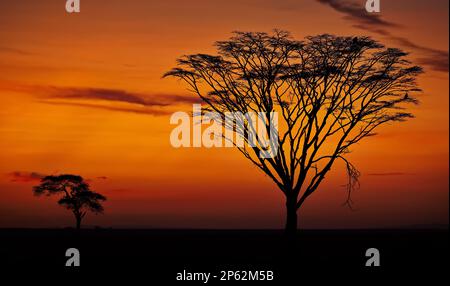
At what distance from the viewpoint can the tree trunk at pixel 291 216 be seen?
136 feet

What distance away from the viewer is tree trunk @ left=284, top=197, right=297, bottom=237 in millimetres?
41312

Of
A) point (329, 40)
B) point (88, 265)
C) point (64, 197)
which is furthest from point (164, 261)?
point (64, 197)

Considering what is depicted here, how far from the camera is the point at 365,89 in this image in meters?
43.6

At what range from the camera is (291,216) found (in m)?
41.5

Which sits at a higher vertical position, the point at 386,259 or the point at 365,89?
the point at 365,89

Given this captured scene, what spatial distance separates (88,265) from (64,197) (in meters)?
51.8
